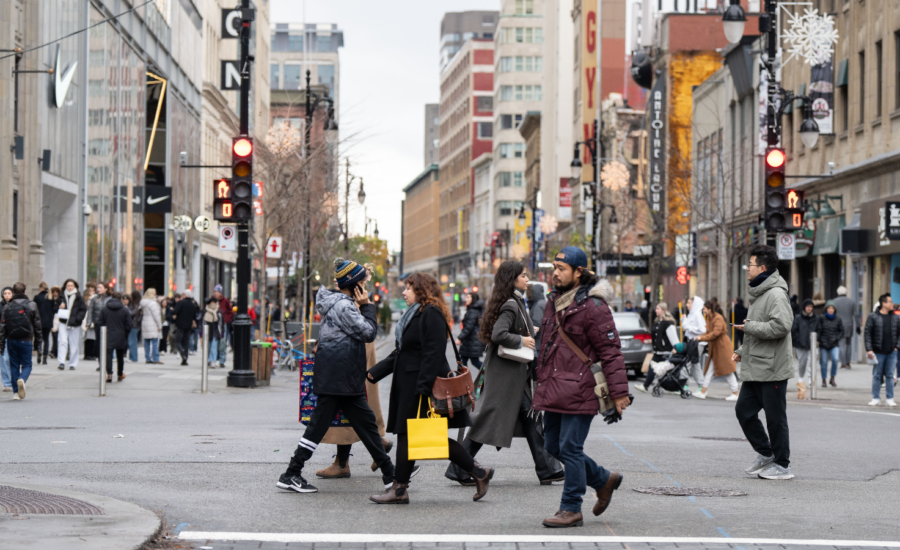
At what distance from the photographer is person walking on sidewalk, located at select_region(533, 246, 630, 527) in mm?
8523

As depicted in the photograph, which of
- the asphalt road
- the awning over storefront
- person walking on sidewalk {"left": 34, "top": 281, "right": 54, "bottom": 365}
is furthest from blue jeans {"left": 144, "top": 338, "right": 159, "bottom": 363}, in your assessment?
the awning over storefront

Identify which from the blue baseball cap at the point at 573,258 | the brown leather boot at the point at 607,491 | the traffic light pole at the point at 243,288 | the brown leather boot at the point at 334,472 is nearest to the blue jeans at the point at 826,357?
the traffic light pole at the point at 243,288

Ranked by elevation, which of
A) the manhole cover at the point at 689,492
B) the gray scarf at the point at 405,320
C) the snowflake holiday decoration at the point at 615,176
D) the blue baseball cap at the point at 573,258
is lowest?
the manhole cover at the point at 689,492

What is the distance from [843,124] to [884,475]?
27.4 m

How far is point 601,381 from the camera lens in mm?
8469

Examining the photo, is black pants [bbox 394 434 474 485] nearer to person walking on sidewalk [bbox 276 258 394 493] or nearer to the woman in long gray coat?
the woman in long gray coat

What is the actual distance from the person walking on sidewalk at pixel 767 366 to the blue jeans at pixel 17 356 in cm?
1176

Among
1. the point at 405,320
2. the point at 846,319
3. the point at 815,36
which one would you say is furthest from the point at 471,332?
the point at 815,36

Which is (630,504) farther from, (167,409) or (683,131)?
(683,131)

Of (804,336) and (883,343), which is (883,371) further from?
(804,336)

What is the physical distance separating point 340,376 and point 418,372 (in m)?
→ 0.68

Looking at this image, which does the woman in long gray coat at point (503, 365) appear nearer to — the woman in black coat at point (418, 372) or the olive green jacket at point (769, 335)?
the woman in black coat at point (418, 372)

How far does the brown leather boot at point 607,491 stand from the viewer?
8797 millimetres

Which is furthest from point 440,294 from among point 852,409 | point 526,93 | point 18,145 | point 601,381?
point 526,93
